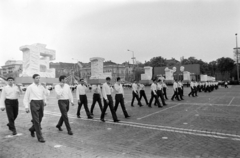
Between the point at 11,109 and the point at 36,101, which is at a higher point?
the point at 36,101

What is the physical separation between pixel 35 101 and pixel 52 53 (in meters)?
37.8

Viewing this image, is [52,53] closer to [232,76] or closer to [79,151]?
[79,151]

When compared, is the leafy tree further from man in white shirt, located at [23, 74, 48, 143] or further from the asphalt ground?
man in white shirt, located at [23, 74, 48, 143]

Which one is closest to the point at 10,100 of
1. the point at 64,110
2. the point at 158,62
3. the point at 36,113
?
the point at 36,113

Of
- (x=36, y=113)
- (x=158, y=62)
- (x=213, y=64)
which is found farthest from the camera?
(x=158, y=62)

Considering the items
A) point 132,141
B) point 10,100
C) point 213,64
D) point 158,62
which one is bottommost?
point 132,141

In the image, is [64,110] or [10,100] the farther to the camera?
[10,100]

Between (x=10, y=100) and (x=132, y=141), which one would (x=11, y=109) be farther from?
(x=132, y=141)

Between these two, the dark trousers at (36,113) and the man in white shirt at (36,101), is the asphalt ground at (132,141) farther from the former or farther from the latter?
the man in white shirt at (36,101)

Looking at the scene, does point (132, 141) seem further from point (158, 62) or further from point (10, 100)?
point (158, 62)

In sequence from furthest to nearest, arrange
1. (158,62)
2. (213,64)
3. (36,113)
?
(158,62) → (213,64) → (36,113)

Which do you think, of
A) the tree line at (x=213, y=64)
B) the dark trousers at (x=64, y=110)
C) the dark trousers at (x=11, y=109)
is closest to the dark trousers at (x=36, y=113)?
the dark trousers at (x=64, y=110)

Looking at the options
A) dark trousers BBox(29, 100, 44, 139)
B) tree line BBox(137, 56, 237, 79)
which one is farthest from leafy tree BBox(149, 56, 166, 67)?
dark trousers BBox(29, 100, 44, 139)

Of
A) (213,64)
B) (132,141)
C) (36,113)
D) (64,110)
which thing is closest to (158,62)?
(213,64)
